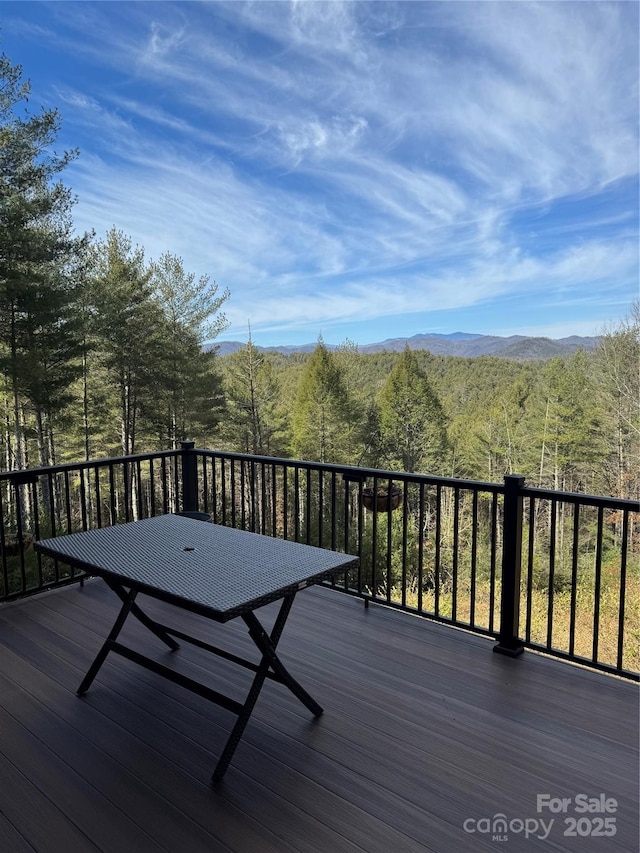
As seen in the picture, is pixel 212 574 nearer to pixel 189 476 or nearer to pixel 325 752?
pixel 325 752

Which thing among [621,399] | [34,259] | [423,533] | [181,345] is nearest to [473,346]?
[621,399]

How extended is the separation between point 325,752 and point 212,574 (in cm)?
77

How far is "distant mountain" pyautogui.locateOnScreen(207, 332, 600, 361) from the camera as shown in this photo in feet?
59.9

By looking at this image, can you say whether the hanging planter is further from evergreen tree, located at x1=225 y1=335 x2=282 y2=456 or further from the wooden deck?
evergreen tree, located at x1=225 y1=335 x2=282 y2=456

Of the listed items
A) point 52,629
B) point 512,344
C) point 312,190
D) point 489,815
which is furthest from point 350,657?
point 512,344

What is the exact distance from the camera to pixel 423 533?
4.32 meters

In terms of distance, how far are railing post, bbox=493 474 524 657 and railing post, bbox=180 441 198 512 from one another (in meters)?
2.48

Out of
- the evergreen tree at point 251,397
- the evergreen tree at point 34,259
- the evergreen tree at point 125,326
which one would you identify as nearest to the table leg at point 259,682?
the evergreen tree at point 34,259

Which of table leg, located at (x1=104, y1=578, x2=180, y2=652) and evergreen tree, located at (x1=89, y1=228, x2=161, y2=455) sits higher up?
evergreen tree, located at (x1=89, y1=228, x2=161, y2=455)

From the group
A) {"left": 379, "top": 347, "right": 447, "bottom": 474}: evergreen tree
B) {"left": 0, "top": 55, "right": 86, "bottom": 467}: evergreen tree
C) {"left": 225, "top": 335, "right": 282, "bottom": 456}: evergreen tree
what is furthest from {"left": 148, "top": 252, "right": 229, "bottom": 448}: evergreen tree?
{"left": 379, "top": 347, "right": 447, "bottom": 474}: evergreen tree

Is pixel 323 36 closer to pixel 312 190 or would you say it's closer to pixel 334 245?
pixel 312 190

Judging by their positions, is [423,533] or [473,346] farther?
[473,346]

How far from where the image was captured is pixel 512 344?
29281mm

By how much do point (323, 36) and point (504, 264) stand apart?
25.3 metres
